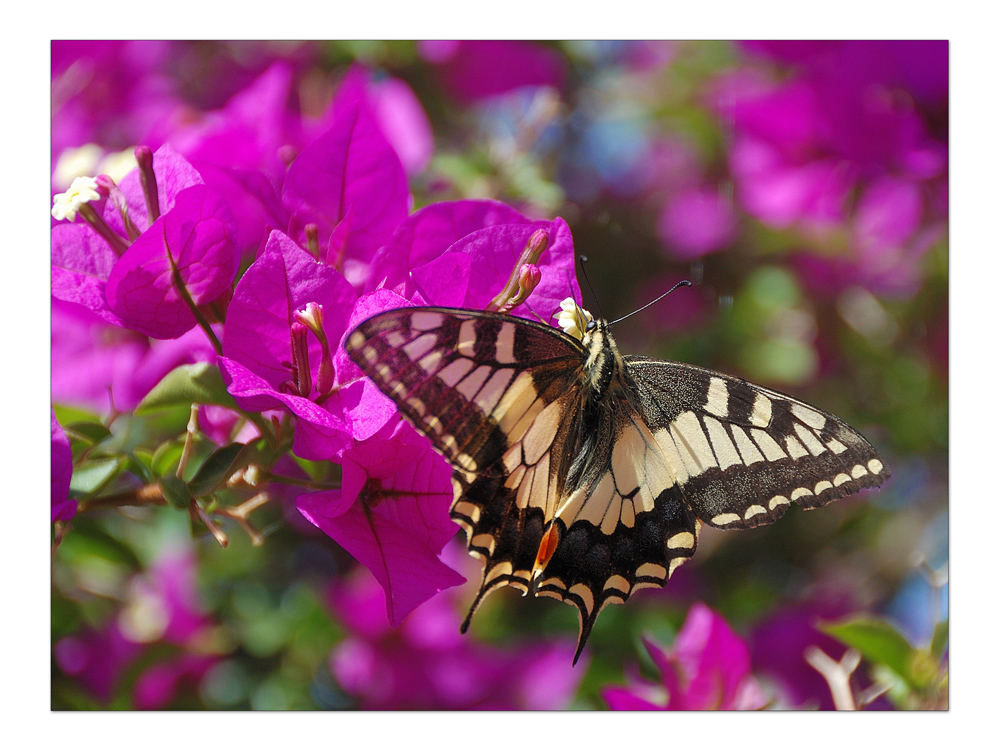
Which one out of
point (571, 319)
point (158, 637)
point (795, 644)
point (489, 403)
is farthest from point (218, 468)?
point (795, 644)

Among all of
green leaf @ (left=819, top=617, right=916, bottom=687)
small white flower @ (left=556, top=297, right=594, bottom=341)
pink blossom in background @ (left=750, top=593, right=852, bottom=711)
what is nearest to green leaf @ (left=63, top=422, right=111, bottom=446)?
small white flower @ (left=556, top=297, right=594, bottom=341)

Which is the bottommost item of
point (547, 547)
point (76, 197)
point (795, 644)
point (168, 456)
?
point (795, 644)

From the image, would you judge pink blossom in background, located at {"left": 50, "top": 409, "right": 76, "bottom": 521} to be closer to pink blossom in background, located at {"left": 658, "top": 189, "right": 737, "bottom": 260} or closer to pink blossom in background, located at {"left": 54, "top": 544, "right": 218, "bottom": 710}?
pink blossom in background, located at {"left": 54, "top": 544, "right": 218, "bottom": 710}

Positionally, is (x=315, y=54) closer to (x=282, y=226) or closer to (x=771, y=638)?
(x=282, y=226)

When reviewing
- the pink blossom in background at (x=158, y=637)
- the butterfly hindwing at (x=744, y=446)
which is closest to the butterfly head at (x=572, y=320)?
the butterfly hindwing at (x=744, y=446)

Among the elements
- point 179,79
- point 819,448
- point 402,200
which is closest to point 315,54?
point 179,79

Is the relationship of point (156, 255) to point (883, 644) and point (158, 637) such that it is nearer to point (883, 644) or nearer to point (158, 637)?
point (158, 637)

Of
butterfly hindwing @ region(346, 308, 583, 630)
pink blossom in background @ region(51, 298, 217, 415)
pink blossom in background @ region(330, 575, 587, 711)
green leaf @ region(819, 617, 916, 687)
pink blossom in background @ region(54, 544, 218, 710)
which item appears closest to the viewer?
butterfly hindwing @ region(346, 308, 583, 630)

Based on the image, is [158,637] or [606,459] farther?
[158,637]
